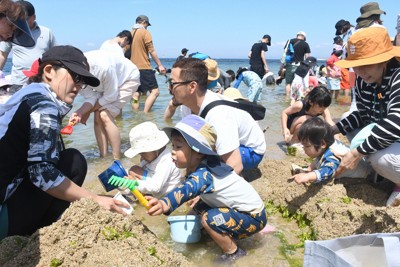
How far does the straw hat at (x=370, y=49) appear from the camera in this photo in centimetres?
290

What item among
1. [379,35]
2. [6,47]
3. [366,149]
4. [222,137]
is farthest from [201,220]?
[6,47]

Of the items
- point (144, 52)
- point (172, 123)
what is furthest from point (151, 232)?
point (144, 52)

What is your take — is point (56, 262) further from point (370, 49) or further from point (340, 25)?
point (340, 25)

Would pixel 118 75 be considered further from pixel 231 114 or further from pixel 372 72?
pixel 372 72

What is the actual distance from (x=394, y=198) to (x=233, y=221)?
1.40 m

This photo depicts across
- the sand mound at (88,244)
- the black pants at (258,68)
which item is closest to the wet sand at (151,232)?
the sand mound at (88,244)

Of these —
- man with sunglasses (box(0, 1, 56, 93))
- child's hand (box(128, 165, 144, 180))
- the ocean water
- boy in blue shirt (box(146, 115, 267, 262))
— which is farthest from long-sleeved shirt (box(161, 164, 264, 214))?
man with sunglasses (box(0, 1, 56, 93))

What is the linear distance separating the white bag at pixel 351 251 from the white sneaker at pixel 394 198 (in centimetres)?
134

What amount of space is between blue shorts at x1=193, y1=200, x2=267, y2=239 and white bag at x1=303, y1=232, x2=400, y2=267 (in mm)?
992

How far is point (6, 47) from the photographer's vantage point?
5184 mm

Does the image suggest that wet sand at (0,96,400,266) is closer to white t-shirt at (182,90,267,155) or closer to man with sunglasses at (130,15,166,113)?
white t-shirt at (182,90,267,155)

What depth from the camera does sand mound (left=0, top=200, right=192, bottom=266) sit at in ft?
6.48

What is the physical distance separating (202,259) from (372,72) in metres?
1.98

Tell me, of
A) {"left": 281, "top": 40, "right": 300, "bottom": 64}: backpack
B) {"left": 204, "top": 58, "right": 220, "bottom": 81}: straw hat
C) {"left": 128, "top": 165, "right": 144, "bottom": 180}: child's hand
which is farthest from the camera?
{"left": 281, "top": 40, "right": 300, "bottom": 64}: backpack
